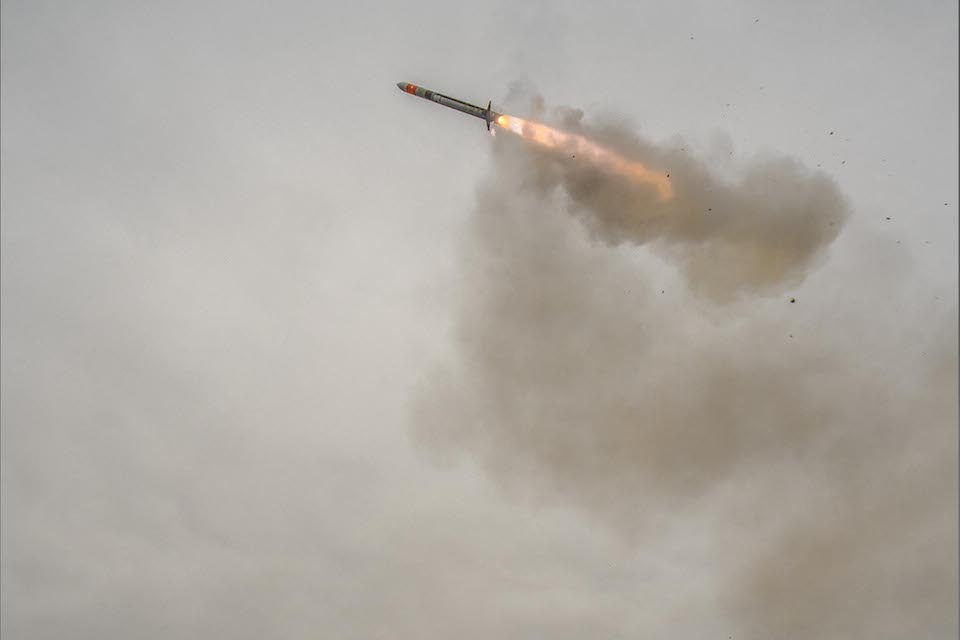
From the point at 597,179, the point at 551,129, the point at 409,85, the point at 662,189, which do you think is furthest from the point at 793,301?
the point at 409,85

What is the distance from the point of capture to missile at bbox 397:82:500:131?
1866 inches

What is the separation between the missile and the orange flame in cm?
119

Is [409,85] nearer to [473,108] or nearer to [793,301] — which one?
[473,108]

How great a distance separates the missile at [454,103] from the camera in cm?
4741

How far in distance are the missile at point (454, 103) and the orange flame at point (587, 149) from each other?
1.19m

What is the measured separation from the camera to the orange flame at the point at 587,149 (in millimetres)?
48688

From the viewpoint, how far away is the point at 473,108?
155ft

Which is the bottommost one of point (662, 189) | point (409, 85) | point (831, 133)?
point (662, 189)

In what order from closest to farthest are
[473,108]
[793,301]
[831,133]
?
[473,108], [831,133], [793,301]

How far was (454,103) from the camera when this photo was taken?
48.2 meters

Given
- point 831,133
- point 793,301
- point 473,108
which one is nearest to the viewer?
point 473,108

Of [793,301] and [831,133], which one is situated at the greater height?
[831,133]

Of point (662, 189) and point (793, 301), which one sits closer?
point (662, 189)

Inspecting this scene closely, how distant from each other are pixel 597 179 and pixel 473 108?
417 inches
